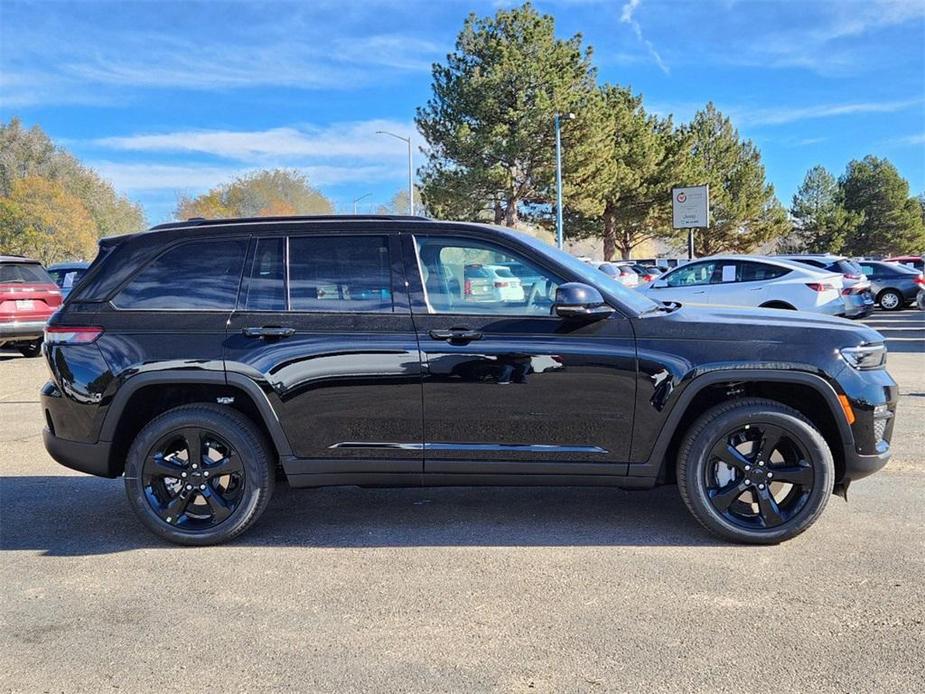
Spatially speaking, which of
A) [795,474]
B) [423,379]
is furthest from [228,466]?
[795,474]

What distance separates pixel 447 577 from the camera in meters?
3.67

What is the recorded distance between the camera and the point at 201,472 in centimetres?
412

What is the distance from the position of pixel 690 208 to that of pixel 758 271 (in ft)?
70.0

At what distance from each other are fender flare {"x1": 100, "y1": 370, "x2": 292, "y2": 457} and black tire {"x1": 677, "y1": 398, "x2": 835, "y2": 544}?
2188 millimetres

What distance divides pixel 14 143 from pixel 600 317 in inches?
2992

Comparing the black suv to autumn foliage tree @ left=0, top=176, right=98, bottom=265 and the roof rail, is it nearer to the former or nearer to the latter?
the roof rail

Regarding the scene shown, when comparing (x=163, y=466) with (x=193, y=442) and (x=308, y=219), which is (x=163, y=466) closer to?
(x=193, y=442)

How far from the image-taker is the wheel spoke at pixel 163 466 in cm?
410

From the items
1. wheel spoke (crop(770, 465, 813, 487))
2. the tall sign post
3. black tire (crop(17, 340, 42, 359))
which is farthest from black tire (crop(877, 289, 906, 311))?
black tire (crop(17, 340, 42, 359))

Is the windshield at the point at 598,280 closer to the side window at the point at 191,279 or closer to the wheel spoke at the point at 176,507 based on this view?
the side window at the point at 191,279

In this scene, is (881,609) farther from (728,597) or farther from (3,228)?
(3,228)

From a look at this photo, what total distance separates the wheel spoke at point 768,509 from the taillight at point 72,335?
12.2ft

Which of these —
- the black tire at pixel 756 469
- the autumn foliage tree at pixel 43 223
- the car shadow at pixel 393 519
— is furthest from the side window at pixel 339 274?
the autumn foliage tree at pixel 43 223

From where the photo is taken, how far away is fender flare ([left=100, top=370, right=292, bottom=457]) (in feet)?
13.1
